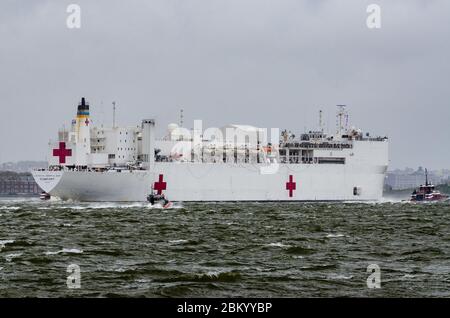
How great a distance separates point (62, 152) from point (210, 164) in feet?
24.8

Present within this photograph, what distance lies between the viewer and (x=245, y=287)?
1159 centimetres

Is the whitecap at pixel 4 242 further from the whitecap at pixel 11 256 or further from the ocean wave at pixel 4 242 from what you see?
the whitecap at pixel 11 256

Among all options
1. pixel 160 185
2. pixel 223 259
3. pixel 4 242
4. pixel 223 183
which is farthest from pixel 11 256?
pixel 223 183

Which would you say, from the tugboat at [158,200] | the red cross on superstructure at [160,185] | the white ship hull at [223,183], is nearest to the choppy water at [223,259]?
the tugboat at [158,200]

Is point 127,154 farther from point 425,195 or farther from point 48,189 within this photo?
point 425,195

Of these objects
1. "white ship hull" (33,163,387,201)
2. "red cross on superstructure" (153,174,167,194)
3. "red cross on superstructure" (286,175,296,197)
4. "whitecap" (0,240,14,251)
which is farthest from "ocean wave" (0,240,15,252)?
"red cross on superstructure" (286,175,296,197)

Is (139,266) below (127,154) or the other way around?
below

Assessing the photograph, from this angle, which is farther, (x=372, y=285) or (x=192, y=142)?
(x=192, y=142)

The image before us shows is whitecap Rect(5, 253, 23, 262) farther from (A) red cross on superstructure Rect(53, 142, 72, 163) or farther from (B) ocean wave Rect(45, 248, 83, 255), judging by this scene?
(A) red cross on superstructure Rect(53, 142, 72, 163)

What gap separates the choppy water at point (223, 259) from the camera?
11477 millimetres

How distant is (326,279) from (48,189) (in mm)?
33265

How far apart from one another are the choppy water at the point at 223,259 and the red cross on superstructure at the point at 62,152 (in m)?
20.6

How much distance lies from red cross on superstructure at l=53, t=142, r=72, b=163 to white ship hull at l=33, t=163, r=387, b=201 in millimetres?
1563
